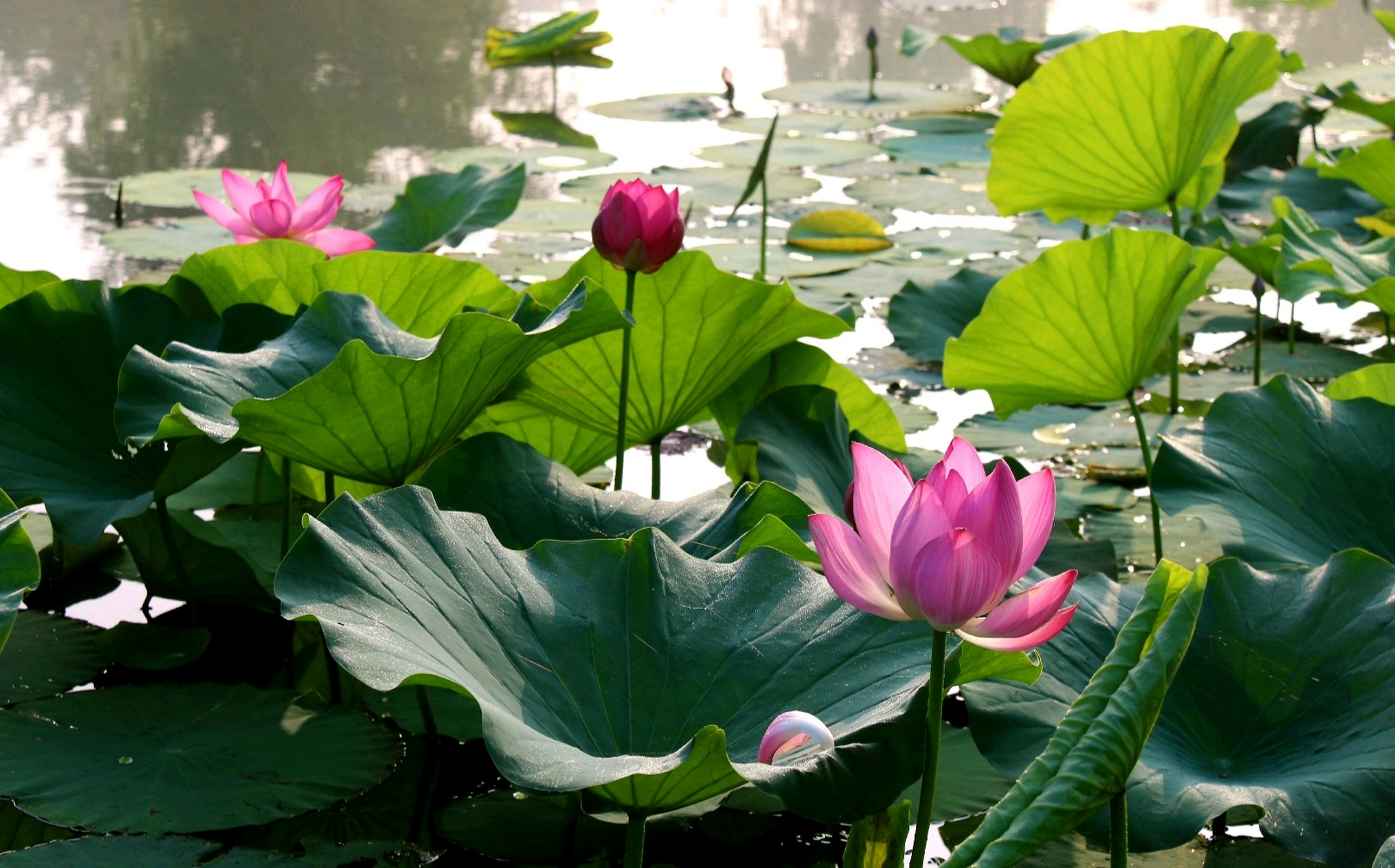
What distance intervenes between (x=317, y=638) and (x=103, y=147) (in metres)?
2.54

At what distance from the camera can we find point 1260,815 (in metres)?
0.98

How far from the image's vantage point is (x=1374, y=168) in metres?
2.31

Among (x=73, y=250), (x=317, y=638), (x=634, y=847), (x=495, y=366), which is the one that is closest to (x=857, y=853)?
(x=634, y=847)

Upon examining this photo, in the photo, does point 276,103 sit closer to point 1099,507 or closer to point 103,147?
point 103,147

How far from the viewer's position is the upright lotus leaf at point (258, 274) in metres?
1.53

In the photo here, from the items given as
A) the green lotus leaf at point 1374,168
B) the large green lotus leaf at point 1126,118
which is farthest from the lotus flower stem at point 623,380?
the green lotus leaf at point 1374,168

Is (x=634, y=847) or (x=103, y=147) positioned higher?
(x=103, y=147)

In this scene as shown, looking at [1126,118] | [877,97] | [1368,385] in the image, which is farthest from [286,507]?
[877,97]

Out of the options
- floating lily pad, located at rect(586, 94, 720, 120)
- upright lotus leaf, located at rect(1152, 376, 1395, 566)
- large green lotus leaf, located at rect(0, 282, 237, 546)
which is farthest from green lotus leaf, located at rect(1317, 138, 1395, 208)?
floating lily pad, located at rect(586, 94, 720, 120)

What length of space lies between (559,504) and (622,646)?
307mm

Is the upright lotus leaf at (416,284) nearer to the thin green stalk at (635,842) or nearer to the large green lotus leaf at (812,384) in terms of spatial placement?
the large green lotus leaf at (812,384)

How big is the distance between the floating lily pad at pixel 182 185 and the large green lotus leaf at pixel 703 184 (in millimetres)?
625

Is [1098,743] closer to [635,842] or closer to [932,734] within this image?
[932,734]

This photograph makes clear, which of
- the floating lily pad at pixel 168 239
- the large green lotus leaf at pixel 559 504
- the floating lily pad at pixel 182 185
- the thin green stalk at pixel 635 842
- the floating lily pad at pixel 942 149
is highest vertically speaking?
the floating lily pad at pixel 942 149
